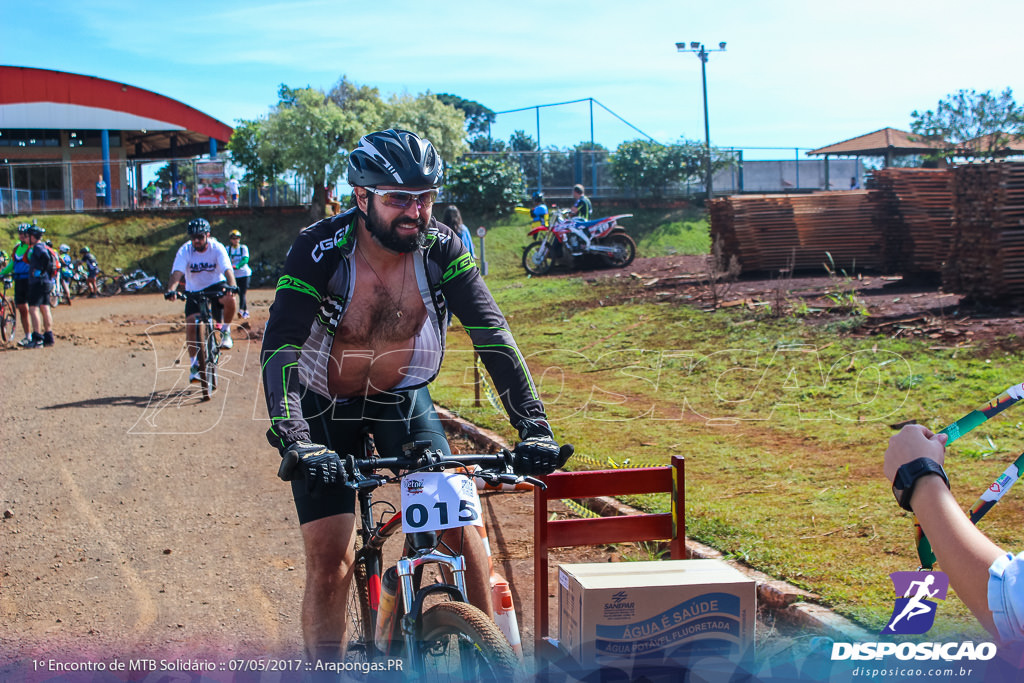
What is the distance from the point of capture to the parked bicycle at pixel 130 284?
1312 inches

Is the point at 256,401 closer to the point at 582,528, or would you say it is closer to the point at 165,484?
the point at 165,484

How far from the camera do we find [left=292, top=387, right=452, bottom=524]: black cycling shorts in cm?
352

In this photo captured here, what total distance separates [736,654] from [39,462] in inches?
280

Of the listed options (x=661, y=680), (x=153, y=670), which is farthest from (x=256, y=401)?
(x=661, y=680)

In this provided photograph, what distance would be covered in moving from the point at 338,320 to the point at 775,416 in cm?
625

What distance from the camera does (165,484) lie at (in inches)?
300

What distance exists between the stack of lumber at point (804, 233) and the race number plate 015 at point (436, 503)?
17420 millimetres

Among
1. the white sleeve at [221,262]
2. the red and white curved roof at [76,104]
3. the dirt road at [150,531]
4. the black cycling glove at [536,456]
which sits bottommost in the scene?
the dirt road at [150,531]

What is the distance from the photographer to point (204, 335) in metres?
11.5

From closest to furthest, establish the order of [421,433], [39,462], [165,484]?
[421,433], [165,484], [39,462]

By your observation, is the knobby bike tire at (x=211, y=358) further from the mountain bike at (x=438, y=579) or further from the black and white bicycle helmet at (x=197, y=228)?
the mountain bike at (x=438, y=579)

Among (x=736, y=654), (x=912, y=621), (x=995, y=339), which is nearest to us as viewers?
(x=912, y=621)

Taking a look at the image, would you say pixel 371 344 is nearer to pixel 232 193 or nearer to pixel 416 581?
pixel 416 581

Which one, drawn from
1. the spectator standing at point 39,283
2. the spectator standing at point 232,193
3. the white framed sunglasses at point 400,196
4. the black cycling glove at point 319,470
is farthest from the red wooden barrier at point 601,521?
the spectator standing at point 232,193
